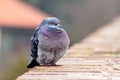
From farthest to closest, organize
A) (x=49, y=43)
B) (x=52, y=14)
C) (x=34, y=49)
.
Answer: (x=52, y=14)
(x=34, y=49)
(x=49, y=43)

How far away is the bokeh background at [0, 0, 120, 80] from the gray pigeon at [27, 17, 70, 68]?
1734 centimetres

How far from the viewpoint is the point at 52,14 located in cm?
2912

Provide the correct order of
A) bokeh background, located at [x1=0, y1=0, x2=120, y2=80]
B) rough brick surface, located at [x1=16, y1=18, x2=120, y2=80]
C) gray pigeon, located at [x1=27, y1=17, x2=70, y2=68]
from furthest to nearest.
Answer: bokeh background, located at [x1=0, y1=0, x2=120, y2=80]
gray pigeon, located at [x1=27, y1=17, x2=70, y2=68]
rough brick surface, located at [x1=16, y1=18, x2=120, y2=80]

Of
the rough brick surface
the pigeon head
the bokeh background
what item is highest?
the bokeh background

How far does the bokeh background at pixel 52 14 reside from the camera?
2319 cm

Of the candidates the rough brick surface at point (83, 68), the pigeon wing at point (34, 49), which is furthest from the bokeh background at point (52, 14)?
the pigeon wing at point (34, 49)

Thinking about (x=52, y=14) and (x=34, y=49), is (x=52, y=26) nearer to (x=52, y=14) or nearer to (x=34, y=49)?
(x=34, y=49)

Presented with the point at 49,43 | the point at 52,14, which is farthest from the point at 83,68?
the point at 52,14

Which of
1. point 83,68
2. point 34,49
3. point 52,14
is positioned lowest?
point 83,68

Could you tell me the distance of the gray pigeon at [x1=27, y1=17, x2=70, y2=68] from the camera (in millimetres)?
4324

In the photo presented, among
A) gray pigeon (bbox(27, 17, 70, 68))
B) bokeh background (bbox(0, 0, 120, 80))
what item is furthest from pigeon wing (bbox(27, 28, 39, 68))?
bokeh background (bbox(0, 0, 120, 80))

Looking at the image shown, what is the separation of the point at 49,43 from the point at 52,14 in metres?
24.8

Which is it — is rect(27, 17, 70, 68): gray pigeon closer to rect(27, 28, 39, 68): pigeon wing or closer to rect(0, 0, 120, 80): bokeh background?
rect(27, 28, 39, 68): pigeon wing

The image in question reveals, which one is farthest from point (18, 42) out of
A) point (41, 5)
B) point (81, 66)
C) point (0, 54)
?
point (81, 66)
